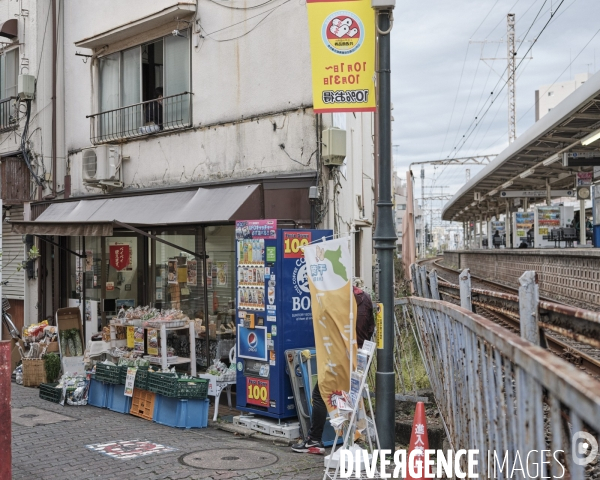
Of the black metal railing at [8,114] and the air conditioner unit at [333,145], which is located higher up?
the black metal railing at [8,114]

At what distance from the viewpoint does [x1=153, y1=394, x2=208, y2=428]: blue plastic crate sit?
9.18m

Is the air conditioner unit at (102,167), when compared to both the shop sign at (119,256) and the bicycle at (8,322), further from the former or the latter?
the bicycle at (8,322)

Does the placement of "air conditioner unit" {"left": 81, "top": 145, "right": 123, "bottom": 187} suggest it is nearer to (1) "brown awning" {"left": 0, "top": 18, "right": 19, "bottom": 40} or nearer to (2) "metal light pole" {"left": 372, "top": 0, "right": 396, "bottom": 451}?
(1) "brown awning" {"left": 0, "top": 18, "right": 19, "bottom": 40}

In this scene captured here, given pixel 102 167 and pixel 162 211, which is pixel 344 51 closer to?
pixel 162 211

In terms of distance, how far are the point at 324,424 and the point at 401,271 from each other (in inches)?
761

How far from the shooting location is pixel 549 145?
19.3 meters

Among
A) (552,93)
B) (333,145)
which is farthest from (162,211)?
(552,93)

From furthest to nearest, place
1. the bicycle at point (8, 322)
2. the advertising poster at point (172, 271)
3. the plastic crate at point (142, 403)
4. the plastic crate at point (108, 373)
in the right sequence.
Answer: the bicycle at point (8, 322)
the advertising poster at point (172, 271)
the plastic crate at point (108, 373)
the plastic crate at point (142, 403)

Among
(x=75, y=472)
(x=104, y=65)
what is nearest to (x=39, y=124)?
(x=104, y=65)

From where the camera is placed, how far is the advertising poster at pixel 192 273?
12.0 metres

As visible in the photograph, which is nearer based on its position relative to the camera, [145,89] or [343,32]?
[343,32]

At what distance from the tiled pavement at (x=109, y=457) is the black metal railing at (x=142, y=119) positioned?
602 centimetres

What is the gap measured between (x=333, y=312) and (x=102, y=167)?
29.1 ft

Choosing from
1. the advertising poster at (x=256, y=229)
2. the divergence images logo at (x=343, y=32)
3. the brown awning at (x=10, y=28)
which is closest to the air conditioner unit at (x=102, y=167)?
the brown awning at (x=10, y=28)
